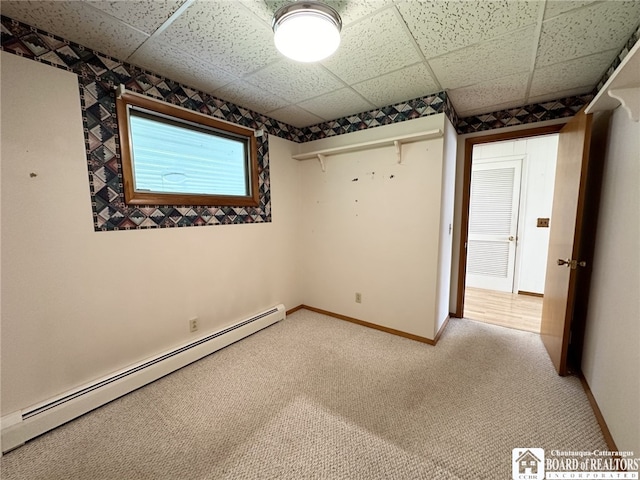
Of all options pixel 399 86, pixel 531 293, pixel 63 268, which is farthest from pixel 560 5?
pixel 531 293

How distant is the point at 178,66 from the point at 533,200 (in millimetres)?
4798

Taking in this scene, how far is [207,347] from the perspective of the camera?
88.9 inches

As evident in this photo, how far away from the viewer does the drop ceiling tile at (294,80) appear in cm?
181

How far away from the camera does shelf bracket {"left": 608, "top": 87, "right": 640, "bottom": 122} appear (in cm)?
131

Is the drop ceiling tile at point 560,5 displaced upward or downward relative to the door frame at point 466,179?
upward

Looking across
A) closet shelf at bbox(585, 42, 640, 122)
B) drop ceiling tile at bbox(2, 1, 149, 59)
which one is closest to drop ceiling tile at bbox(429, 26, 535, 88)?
closet shelf at bbox(585, 42, 640, 122)

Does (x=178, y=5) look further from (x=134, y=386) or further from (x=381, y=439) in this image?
(x=381, y=439)

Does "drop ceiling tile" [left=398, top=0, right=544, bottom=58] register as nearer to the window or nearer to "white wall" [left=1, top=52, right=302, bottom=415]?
the window

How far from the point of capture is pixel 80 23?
4.55 ft

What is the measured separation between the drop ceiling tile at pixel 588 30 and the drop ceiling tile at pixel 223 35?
1.60m

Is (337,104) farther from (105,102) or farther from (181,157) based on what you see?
(105,102)

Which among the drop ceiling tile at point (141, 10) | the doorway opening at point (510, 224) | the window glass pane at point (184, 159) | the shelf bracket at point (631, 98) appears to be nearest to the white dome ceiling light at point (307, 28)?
the drop ceiling tile at point (141, 10)

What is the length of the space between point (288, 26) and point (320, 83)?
0.83m

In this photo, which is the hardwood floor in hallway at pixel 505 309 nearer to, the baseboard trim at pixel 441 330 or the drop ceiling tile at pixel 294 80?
the baseboard trim at pixel 441 330
